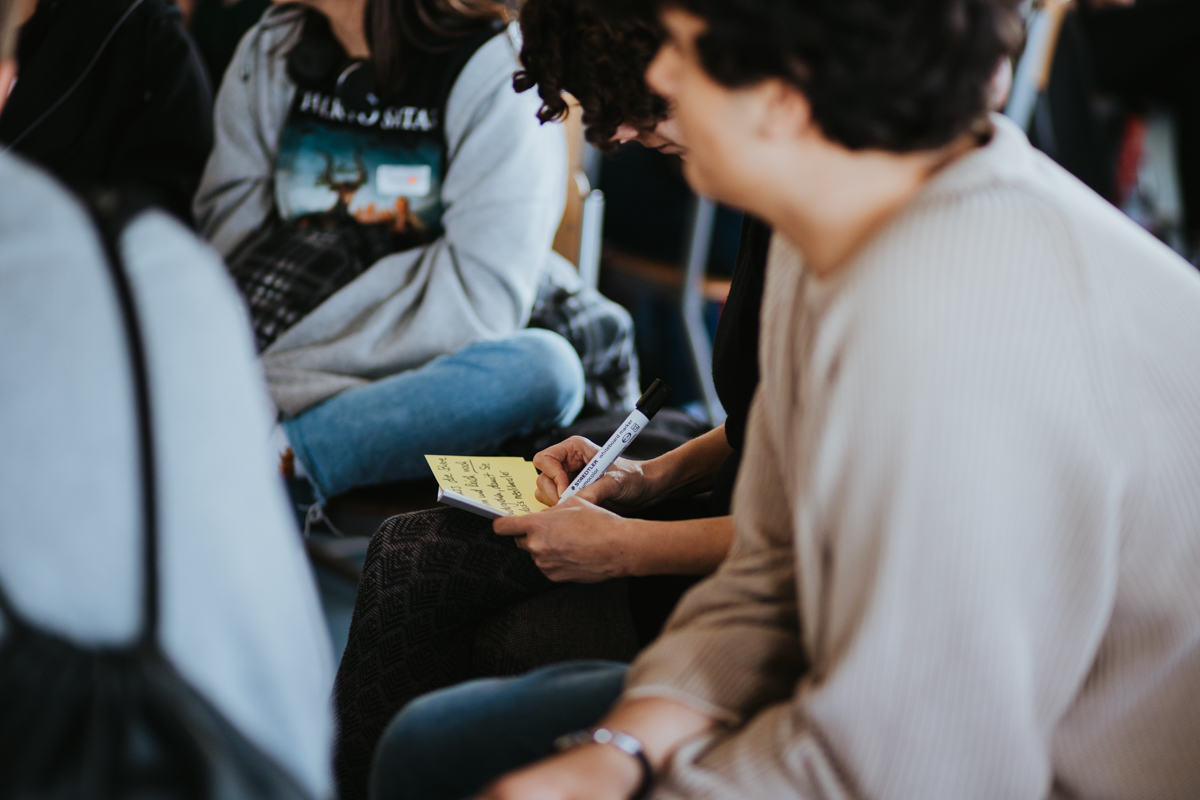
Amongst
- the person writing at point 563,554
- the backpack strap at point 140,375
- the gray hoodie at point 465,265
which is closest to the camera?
the backpack strap at point 140,375

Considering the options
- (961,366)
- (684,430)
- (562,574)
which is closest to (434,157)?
(684,430)

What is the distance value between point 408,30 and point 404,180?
0.82 feet

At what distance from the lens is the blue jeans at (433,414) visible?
1360 mm

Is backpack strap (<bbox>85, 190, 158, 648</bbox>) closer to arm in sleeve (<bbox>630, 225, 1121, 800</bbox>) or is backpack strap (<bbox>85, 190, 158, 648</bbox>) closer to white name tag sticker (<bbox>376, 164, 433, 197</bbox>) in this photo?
arm in sleeve (<bbox>630, 225, 1121, 800</bbox>)

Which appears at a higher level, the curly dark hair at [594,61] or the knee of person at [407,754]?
the curly dark hair at [594,61]

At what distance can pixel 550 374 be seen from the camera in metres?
1.41

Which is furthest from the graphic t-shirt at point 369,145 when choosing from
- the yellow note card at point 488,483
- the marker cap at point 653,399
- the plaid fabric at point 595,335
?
the marker cap at point 653,399

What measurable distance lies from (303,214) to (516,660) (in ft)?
3.21

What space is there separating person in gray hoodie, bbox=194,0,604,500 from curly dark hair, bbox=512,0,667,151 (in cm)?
43

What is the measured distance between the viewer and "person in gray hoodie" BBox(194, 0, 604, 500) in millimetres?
1405

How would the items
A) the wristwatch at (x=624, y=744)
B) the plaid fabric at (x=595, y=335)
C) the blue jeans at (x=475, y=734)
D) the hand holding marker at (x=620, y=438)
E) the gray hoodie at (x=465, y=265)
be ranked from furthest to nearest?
the plaid fabric at (x=595, y=335) → the gray hoodie at (x=465, y=265) → the hand holding marker at (x=620, y=438) → the blue jeans at (x=475, y=734) → the wristwatch at (x=624, y=744)

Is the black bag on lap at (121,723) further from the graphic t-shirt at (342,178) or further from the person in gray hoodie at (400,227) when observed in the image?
the graphic t-shirt at (342,178)

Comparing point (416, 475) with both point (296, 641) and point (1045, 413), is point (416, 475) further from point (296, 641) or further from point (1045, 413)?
point (1045, 413)

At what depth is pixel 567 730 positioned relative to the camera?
0.72m
